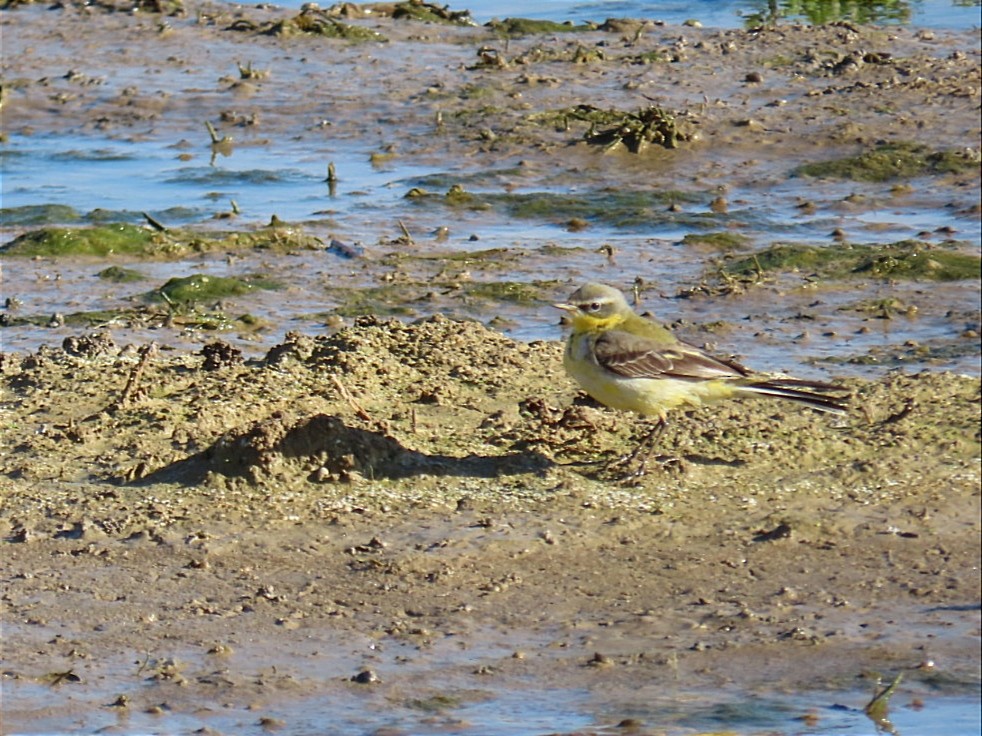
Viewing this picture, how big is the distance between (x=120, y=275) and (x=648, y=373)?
5130mm

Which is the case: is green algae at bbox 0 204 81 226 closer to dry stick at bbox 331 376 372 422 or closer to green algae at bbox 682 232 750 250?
green algae at bbox 682 232 750 250

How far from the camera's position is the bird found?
7.56 metres

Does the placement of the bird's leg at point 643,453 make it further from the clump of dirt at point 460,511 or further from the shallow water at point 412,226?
the shallow water at point 412,226

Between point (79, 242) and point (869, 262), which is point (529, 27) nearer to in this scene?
point (79, 242)

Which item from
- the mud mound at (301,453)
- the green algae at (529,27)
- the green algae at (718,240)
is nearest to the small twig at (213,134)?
the green algae at (529,27)

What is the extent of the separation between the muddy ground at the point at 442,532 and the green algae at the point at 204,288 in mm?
982

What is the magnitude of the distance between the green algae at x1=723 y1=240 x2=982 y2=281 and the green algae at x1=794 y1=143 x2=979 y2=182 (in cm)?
174

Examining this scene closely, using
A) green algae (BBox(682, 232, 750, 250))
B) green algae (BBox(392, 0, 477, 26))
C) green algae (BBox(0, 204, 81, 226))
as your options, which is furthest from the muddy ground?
green algae (BBox(392, 0, 477, 26))

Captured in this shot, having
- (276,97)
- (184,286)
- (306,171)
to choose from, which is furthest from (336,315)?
(276,97)

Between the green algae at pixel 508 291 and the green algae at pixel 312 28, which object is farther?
the green algae at pixel 312 28

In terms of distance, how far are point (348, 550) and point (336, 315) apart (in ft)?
12.4

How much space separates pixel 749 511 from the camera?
24.1ft

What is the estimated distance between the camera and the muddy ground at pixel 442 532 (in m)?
6.16

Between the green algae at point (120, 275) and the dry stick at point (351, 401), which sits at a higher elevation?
the dry stick at point (351, 401)
